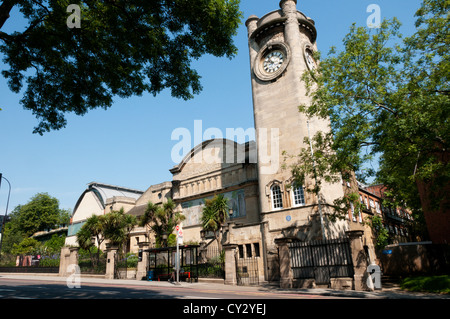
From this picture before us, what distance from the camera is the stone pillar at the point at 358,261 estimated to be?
1597cm

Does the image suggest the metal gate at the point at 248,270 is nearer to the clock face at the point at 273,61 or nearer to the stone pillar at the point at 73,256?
the stone pillar at the point at 73,256

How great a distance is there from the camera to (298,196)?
26.1 m

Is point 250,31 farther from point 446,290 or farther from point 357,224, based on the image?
point 446,290

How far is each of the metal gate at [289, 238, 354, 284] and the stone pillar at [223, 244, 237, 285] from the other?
445cm

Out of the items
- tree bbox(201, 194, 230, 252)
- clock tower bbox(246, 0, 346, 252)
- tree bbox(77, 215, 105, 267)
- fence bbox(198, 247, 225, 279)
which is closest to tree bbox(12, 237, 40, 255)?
tree bbox(77, 215, 105, 267)

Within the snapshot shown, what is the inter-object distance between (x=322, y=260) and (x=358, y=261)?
6.99 feet

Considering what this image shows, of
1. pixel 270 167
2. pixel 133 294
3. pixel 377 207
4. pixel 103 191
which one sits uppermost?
pixel 103 191

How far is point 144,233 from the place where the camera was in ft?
140

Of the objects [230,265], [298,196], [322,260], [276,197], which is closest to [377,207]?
[298,196]

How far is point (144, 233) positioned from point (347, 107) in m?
34.4

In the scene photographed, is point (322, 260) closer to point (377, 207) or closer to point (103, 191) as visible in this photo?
point (377, 207)

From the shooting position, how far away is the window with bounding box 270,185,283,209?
27006mm

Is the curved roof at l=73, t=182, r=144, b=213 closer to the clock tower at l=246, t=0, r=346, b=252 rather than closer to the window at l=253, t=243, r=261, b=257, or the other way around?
the window at l=253, t=243, r=261, b=257
